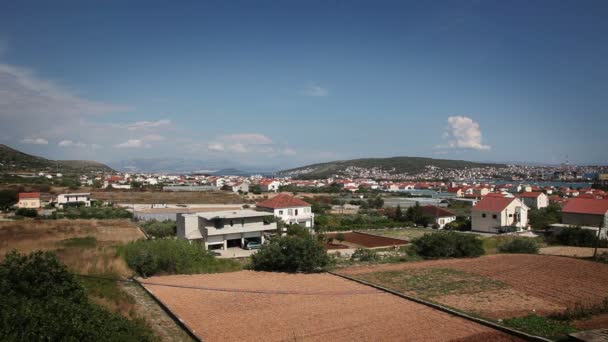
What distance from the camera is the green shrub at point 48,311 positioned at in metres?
8.84

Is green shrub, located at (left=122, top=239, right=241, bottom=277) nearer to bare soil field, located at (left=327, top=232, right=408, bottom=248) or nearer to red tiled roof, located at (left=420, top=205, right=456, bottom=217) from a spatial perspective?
bare soil field, located at (left=327, top=232, right=408, bottom=248)

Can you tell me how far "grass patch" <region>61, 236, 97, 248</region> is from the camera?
3037cm

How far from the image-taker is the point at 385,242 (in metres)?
38.4

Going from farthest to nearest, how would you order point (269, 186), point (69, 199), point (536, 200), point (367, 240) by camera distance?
point (269, 186)
point (69, 199)
point (536, 200)
point (367, 240)

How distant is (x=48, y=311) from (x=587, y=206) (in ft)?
150

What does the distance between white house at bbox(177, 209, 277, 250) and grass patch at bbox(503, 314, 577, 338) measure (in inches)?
959

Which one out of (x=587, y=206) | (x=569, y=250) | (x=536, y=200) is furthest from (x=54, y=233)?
(x=536, y=200)

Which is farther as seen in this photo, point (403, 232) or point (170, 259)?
point (403, 232)

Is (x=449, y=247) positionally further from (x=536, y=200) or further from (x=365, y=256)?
(x=536, y=200)

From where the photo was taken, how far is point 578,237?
35.8 meters

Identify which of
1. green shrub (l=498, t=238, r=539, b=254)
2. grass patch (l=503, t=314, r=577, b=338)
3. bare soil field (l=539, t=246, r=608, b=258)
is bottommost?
bare soil field (l=539, t=246, r=608, b=258)

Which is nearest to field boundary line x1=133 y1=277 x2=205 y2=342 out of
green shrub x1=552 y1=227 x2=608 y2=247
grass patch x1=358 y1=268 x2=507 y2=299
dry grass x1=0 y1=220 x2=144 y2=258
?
grass patch x1=358 y1=268 x2=507 y2=299

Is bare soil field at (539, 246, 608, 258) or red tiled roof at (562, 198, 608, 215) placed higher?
red tiled roof at (562, 198, 608, 215)

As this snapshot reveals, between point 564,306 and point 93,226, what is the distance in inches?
1657
